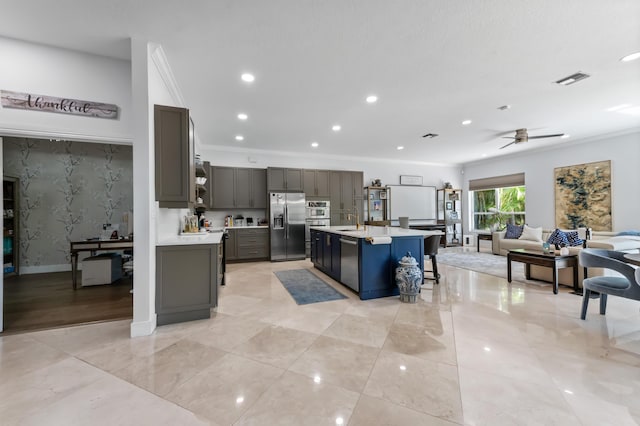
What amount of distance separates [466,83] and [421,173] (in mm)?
5667

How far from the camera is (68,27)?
2.37 m

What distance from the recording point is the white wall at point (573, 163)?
5.32 meters

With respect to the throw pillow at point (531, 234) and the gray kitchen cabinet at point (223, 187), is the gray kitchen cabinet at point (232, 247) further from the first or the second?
the throw pillow at point (531, 234)

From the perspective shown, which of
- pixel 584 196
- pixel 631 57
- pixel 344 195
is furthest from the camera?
pixel 344 195

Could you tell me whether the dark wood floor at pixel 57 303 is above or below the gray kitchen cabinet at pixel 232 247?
below

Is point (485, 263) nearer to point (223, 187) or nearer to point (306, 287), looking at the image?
point (306, 287)

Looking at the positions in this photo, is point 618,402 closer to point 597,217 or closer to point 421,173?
point 597,217

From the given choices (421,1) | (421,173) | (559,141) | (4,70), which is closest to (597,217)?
(559,141)

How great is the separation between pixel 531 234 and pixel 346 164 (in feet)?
16.7

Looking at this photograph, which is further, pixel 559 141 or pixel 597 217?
pixel 559 141

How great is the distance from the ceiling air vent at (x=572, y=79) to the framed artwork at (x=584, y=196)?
388 centimetres

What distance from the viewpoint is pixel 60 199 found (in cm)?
523

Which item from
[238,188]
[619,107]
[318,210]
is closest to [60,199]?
[238,188]

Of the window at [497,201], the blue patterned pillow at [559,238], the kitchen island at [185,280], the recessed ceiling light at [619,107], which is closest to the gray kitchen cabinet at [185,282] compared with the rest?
the kitchen island at [185,280]
